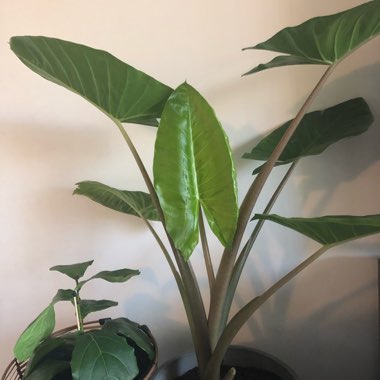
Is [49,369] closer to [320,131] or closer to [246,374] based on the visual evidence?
[246,374]

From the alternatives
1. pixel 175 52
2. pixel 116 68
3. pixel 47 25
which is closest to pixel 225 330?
pixel 116 68

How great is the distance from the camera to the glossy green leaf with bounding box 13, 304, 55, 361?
0.60 m

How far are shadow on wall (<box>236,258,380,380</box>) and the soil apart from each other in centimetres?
16

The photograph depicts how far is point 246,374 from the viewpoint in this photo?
0.84 meters

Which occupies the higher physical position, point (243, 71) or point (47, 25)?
point (47, 25)

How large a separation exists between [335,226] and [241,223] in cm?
19

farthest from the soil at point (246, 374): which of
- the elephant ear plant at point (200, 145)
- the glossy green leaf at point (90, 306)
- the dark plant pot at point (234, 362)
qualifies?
the glossy green leaf at point (90, 306)

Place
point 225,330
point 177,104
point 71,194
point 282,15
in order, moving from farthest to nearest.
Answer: point 71,194, point 282,15, point 225,330, point 177,104

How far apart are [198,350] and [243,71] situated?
0.63 m

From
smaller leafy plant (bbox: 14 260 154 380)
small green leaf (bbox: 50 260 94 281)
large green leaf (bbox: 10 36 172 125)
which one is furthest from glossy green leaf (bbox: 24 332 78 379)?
large green leaf (bbox: 10 36 172 125)

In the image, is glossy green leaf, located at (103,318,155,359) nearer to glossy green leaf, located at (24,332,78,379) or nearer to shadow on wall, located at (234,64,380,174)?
glossy green leaf, located at (24,332,78,379)

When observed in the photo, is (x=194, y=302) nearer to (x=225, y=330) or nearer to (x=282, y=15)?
(x=225, y=330)

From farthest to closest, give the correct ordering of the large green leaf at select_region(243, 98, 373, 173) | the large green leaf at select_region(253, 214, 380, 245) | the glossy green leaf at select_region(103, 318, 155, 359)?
the large green leaf at select_region(243, 98, 373, 173)
the glossy green leaf at select_region(103, 318, 155, 359)
the large green leaf at select_region(253, 214, 380, 245)

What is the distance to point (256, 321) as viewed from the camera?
1.00 metres
